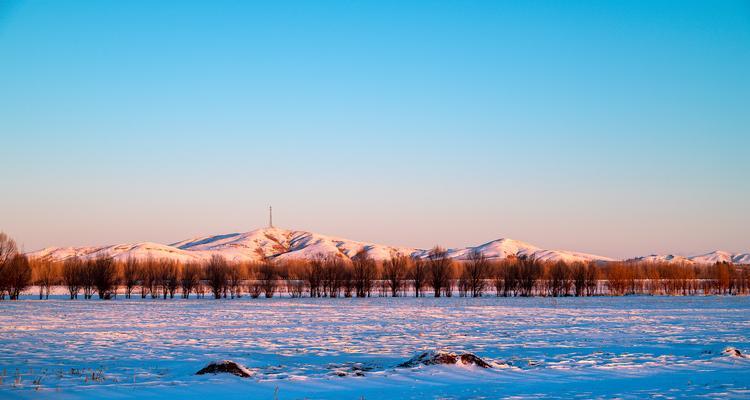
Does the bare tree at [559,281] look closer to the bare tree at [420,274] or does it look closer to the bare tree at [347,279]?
the bare tree at [420,274]

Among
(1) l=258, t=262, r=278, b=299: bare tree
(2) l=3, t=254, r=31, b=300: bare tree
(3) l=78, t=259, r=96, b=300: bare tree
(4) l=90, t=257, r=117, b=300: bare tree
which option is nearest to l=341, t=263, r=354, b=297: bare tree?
Answer: (1) l=258, t=262, r=278, b=299: bare tree

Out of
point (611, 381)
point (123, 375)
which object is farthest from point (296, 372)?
point (611, 381)

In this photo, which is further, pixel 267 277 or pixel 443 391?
pixel 267 277

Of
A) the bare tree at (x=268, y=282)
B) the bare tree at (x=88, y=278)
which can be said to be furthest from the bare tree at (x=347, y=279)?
the bare tree at (x=88, y=278)

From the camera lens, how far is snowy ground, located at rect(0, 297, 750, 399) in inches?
457

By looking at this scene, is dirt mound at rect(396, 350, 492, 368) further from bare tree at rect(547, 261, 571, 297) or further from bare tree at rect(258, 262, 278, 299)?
bare tree at rect(547, 261, 571, 297)

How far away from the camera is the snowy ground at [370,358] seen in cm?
1160

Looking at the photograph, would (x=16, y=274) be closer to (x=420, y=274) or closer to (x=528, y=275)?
(x=420, y=274)

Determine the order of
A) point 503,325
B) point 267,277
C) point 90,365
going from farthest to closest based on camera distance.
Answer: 1. point 267,277
2. point 503,325
3. point 90,365

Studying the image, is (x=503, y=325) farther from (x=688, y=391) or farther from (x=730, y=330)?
(x=688, y=391)

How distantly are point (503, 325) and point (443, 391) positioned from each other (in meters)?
17.2

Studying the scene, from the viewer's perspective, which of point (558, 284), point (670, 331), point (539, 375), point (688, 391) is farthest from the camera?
point (558, 284)

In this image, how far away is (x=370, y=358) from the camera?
16.7m

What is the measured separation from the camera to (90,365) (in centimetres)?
1545
